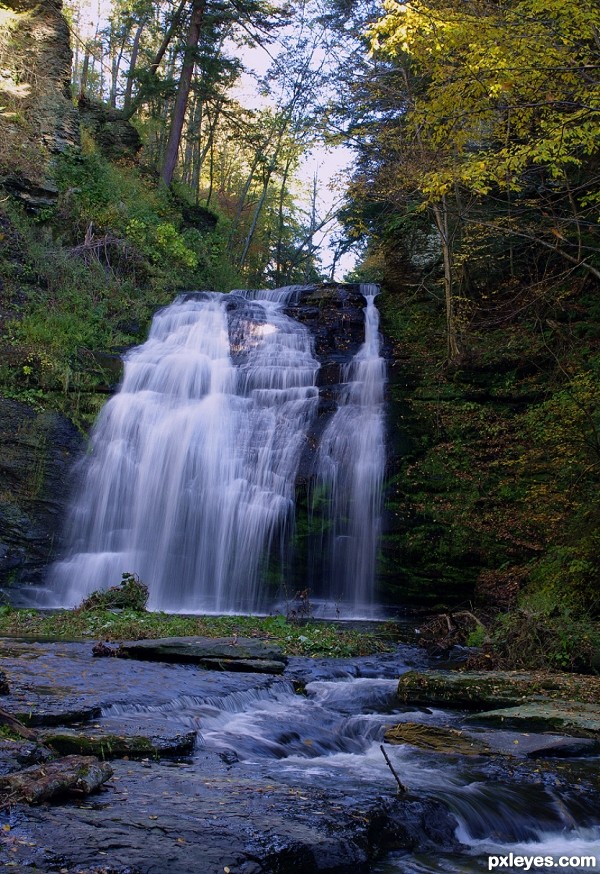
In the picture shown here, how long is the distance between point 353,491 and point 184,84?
51.0 ft

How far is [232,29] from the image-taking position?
82.1 feet

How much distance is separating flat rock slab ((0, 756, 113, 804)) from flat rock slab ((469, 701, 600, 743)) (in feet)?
11.1

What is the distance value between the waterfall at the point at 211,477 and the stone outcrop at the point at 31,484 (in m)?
0.34

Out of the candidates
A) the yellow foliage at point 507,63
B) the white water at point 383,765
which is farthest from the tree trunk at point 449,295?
the white water at point 383,765

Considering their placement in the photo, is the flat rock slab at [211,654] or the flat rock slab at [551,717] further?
the flat rock slab at [211,654]

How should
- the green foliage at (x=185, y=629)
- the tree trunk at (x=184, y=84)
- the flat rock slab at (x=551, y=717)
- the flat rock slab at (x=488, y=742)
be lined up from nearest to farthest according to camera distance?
1. the flat rock slab at (x=488, y=742)
2. the flat rock slab at (x=551, y=717)
3. the green foliage at (x=185, y=629)
4. the tree trunk at (x=184, y=84)

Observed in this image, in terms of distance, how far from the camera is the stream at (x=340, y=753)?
4.15 meters

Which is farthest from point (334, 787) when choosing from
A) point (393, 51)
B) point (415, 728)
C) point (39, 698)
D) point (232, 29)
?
point (232, 29)

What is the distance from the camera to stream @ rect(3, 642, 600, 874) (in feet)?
13.6

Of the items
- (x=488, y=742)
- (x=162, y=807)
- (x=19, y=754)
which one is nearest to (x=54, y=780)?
(x=19, y=754)

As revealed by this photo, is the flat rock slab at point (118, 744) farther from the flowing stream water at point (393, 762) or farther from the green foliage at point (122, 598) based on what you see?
the green foliage at point (122, 598)

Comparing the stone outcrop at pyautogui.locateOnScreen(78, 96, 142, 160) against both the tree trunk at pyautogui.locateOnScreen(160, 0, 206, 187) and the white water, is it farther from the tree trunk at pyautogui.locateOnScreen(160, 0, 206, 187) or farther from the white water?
the white water

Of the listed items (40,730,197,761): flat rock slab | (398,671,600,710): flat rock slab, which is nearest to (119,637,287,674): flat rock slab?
(398,671,600,710): flat rock slab

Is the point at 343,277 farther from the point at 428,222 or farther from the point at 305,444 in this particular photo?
the point at 305,444
